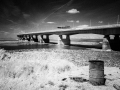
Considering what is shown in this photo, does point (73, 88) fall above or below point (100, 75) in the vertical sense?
below

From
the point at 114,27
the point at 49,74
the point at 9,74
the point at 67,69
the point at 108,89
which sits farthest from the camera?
the point at 114,27

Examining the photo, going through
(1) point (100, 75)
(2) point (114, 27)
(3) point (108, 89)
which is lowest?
(3) point (108, 89)

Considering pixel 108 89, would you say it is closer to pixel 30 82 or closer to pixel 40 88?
pixel 40 88

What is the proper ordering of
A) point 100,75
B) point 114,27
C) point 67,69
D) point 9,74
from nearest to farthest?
point 100,75, point 9,74, point 67,69, point 114,27

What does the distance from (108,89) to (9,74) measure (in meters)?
6.94

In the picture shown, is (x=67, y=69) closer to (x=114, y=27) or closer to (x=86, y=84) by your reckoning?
(x=86, y=84)

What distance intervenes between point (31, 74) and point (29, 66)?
0.81m

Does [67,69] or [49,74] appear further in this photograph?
[67,69]

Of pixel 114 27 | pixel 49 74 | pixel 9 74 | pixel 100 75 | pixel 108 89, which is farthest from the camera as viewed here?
pixel 114 27

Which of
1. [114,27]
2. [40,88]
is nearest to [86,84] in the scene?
→ [40,88]

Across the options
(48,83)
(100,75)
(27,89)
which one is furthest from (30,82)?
(100,75)

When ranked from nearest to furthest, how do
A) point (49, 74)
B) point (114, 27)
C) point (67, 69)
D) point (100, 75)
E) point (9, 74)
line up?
point (100, 75)
point (9, 74)
point (49, 74)
point (67, 69)
point (114, 27)

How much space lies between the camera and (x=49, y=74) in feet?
24.6

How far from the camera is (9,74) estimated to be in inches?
275
